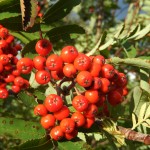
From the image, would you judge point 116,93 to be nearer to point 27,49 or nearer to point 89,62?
point 89,62

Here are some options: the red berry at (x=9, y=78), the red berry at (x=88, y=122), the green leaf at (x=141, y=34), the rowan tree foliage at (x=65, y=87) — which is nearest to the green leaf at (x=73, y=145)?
the rowan tree foliage at (x=65, y=87)

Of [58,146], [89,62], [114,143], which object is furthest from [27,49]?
[114,143]

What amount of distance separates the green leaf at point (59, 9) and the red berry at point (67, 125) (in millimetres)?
925

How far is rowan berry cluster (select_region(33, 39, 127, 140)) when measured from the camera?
2.48 meters

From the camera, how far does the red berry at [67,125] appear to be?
2.46 metres

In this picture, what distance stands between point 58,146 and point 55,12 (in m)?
1.14

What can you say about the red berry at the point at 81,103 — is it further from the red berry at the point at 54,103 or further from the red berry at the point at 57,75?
the red berry at the point at 57,75

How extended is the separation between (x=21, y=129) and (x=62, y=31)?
3.38 feet

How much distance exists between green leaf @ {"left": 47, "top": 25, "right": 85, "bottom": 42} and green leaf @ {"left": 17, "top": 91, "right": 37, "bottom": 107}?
0.64 meters

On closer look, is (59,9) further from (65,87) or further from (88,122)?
(88,122)

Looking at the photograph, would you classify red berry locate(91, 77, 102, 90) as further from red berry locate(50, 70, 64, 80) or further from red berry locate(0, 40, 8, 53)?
red berry locate(0, 40, 8, 53)

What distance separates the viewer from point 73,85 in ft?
8.90

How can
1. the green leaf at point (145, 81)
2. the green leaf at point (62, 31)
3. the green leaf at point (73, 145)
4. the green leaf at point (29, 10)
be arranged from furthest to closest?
the green leaf at point (62, 31)
the green leaf at point (145, 81)
the green leaf at point (73, 145)
the green leaf at point (29, 10)

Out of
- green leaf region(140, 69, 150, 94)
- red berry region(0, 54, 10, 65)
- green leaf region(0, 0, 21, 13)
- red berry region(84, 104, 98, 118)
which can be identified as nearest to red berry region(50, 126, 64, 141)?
red berry region(84, 104, 98, 118)
